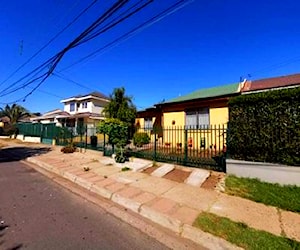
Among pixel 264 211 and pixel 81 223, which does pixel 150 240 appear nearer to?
pixel 81 223

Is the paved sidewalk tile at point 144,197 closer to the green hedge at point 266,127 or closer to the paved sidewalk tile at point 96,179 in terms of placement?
the paved sidewalk tile at point 96,179

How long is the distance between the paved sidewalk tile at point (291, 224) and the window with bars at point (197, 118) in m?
9.70

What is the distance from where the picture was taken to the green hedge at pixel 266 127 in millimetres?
6242

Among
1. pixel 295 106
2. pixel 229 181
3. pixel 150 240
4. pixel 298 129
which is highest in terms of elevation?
pixel 295 106

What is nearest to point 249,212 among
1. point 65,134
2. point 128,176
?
point 128,176

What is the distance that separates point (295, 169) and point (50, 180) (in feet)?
25.7

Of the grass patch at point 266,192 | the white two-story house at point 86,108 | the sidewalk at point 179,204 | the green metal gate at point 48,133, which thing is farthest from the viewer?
the white two-story house at point 86,108

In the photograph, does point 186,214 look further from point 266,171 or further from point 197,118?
point 197,118

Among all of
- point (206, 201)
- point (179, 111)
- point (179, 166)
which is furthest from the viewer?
point (179, 111)

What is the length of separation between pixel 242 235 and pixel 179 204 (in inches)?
67.3

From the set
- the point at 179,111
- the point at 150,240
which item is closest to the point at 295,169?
the point at 150,240

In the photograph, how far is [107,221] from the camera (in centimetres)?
453

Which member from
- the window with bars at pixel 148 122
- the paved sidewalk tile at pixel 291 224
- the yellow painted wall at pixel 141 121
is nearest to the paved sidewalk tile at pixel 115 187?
the paved sidewalk tile at pixel 291 224

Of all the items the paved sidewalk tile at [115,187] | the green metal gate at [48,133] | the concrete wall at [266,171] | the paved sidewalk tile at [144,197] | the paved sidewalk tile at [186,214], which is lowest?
the paved sidewalk tile at [186,214]
